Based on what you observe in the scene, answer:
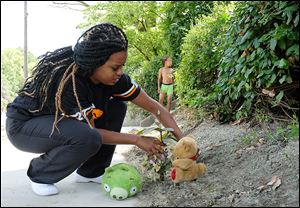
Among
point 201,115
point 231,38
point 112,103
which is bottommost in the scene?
point 201,115

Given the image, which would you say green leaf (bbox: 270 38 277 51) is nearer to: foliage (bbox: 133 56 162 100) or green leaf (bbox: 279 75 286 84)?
green leaf (bbox: 279 75 286 84)

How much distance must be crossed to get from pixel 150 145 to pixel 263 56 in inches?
39.3

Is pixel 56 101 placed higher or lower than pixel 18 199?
higher

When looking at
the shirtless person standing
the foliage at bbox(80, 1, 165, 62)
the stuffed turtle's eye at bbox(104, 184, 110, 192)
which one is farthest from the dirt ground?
the foliage at bbox(80, 1, 165, 62)

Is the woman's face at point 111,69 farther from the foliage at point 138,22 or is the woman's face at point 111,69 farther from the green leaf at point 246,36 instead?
the foliage at point 138,22

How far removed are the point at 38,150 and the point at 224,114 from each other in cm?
182

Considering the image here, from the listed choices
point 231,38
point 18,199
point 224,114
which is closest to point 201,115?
point 224,114

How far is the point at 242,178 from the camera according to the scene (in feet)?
7.69

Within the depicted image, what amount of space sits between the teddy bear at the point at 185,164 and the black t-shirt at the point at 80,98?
579 mm

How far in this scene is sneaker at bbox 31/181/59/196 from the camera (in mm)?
2490

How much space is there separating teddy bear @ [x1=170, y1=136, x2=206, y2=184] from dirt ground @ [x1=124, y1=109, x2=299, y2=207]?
43mm

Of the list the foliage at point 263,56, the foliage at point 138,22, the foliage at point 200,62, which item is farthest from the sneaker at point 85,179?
the foliage at point 138,22

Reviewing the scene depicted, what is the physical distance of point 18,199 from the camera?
2.46 metres

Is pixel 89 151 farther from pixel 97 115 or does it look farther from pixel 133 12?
pixel 133 12
